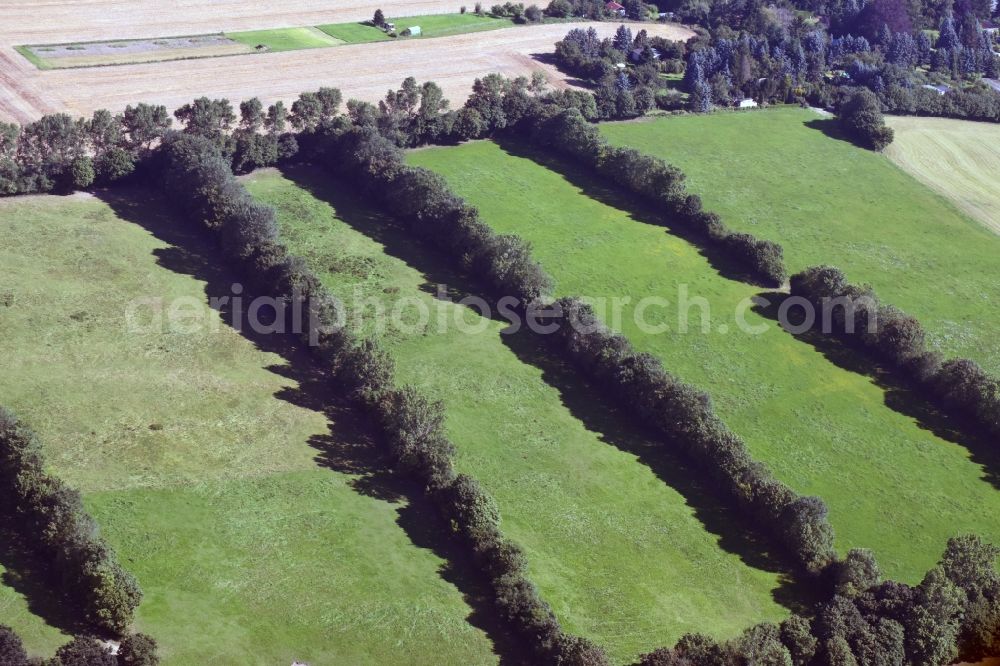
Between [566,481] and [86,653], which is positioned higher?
[86,653]

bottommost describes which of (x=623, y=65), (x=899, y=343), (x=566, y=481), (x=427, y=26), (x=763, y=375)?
(x=566, y=481)

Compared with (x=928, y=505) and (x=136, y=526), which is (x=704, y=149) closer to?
(x=928, y=505)

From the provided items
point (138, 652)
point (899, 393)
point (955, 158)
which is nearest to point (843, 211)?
point (955, 158)

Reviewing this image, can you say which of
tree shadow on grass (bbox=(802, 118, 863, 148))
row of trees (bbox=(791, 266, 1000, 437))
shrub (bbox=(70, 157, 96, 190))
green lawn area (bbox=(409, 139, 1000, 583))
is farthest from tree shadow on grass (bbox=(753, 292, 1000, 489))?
shrub (bbox=(70, 157, 96, 190))

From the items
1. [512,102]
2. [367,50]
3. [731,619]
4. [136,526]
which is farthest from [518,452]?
[367,50]

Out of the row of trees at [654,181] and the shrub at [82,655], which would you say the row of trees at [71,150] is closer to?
the row of trees at [654,181]

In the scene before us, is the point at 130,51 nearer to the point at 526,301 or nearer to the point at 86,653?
the point at 526,301
